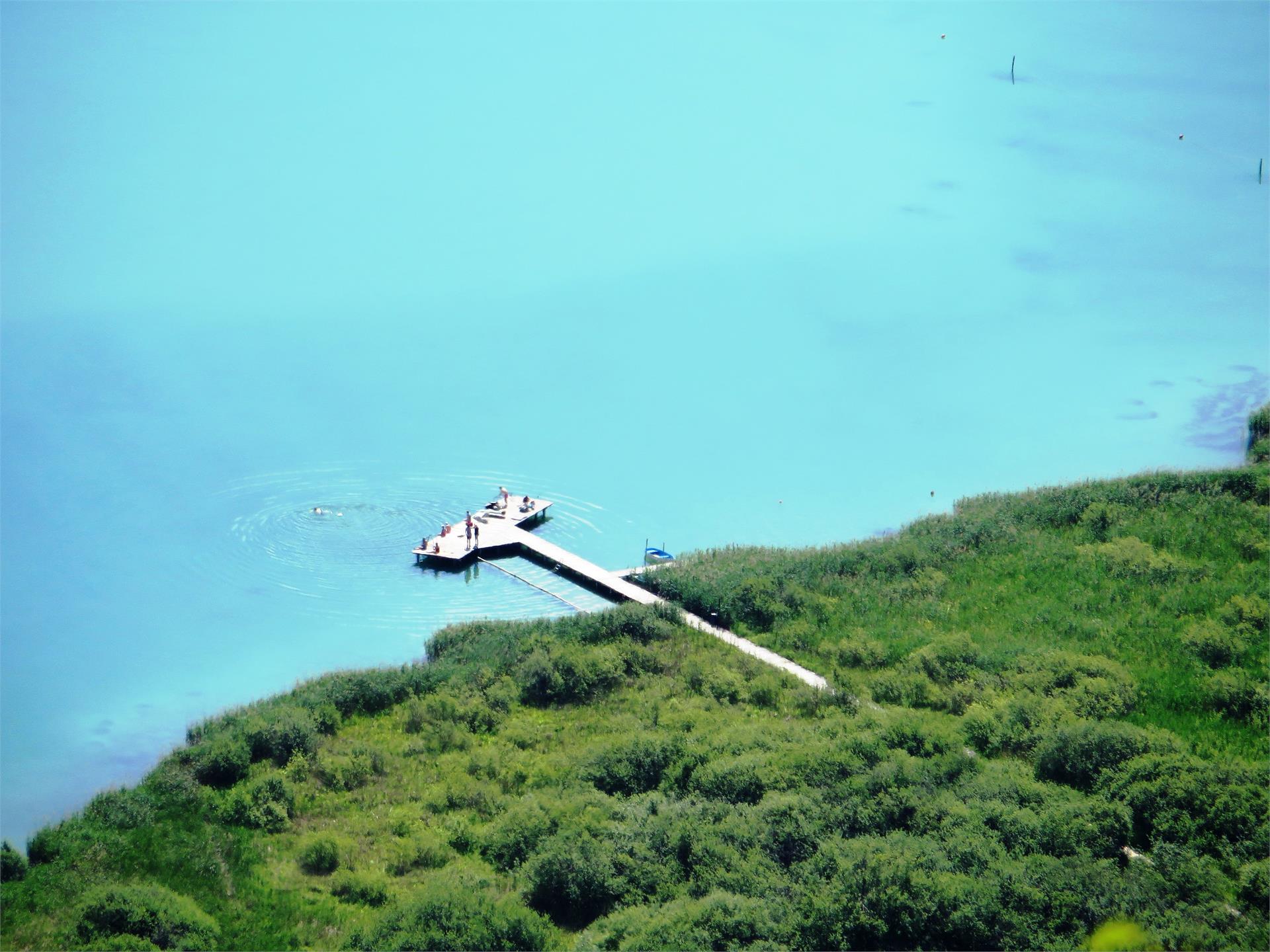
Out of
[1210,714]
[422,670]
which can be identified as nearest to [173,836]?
[422,670]

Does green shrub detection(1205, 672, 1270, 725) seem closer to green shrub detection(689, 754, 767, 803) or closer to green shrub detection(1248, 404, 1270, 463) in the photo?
green shrub detection(689, 754, 767, 803)

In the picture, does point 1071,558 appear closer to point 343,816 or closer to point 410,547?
point 410,547

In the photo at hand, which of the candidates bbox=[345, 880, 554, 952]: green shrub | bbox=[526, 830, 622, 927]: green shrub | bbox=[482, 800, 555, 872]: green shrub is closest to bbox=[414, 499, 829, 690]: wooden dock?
bbox=[482, 800, 555, 872]: green shrub

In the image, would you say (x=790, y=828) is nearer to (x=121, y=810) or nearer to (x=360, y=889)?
(x=360, y=889)

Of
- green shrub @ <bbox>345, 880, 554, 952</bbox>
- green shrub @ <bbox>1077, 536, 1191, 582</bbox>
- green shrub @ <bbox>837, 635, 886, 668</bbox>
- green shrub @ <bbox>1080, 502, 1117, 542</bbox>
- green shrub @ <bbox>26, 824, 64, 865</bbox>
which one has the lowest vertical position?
green shrub @ <bbox>345, 880, 554, 952</bbox>

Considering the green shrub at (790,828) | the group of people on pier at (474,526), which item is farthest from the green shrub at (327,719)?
the green shrub at (790,828)

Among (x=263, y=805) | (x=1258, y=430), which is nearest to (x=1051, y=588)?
(x=1258, y=430)

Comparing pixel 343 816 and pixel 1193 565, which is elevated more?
pixel 1193 565
